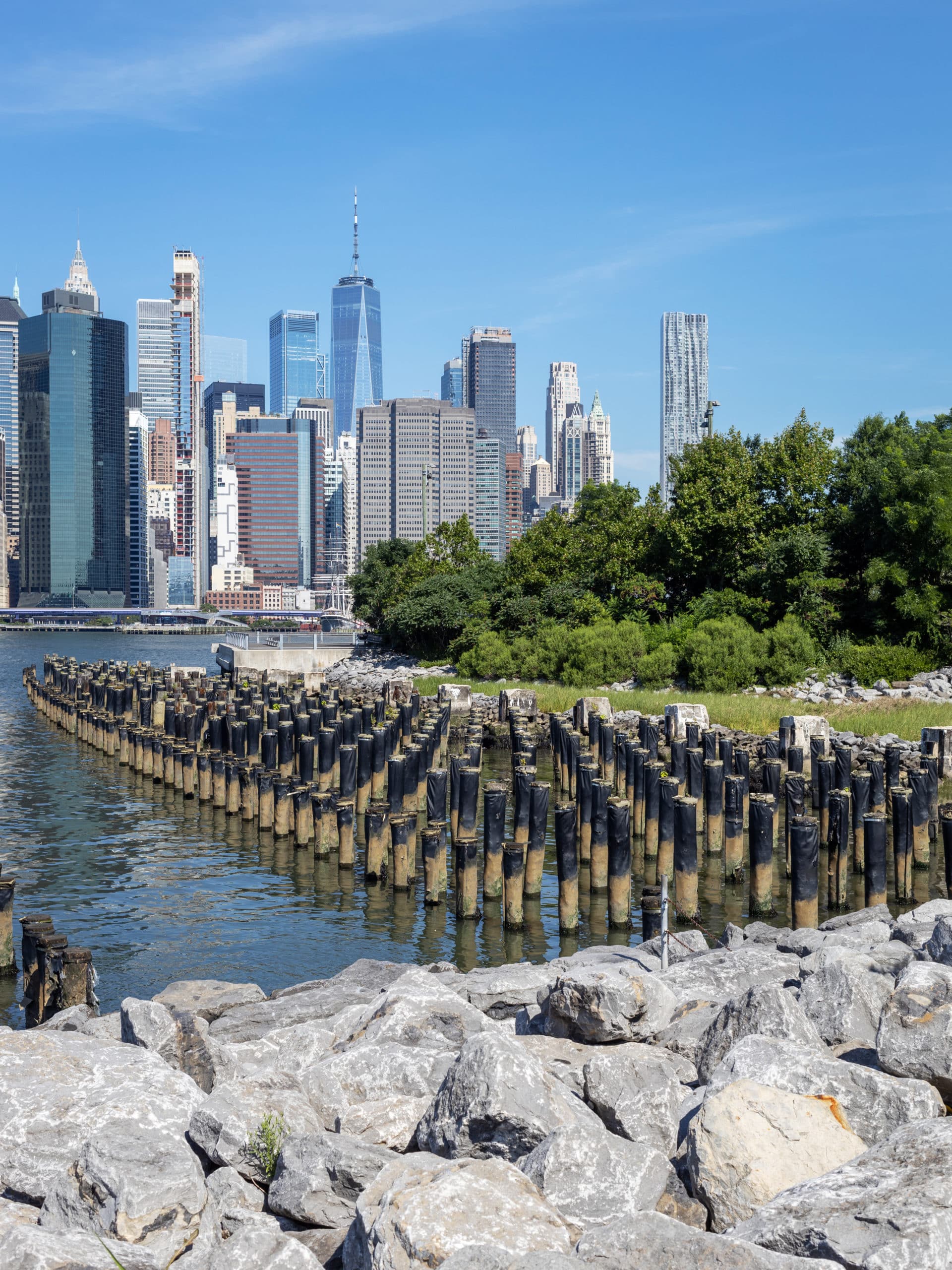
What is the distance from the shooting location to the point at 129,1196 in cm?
745

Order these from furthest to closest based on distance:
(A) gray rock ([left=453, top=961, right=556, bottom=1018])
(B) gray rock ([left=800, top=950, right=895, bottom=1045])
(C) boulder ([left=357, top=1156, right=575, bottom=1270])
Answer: (A) gray rock ([left=453, top=961, right=556, bottom=1018]), (B) gray rock ([left=800, top=950, right=895, bottom=1045]), (C) boulder ([left=357, top=1156, right=575, bottom=1270])

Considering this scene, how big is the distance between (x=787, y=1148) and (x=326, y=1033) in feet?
18.3

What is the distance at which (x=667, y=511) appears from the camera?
60781 mm

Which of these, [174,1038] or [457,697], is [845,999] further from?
[457,697]

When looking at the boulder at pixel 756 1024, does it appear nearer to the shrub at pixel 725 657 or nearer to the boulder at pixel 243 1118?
the boulder at pixel 243 1118

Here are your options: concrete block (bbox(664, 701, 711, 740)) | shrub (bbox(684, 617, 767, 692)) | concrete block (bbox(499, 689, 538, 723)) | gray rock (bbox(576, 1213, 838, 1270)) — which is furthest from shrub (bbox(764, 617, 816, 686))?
gray rock (bbox(576, 1213, 838, 1270))

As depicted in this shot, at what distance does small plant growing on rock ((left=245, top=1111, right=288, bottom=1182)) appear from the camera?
8.24 m

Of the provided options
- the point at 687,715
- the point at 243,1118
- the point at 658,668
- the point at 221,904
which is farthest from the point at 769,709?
the point at 243,1118

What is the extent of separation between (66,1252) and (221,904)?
1674cm

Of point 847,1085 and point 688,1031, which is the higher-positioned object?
point 847,1085

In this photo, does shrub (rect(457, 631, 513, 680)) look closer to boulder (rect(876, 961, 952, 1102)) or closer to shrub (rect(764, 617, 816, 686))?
shrub (rect(764, 617, 816, 686))

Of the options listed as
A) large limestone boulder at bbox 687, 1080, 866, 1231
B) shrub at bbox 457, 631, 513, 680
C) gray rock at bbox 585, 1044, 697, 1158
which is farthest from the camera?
shrub at bbox 457, 631, 513, 680

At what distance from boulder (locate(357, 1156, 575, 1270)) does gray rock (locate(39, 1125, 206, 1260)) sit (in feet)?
3.90

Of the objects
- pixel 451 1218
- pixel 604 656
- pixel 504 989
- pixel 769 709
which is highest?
pixel 604 656
